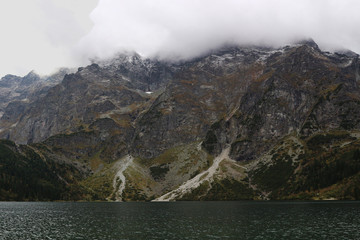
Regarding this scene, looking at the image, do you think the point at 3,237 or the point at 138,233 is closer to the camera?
the point at 3,237

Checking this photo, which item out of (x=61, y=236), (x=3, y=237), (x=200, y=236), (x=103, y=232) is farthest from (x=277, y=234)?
(x=3, y=237)

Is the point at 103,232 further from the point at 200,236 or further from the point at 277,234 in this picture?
the point at 277,234

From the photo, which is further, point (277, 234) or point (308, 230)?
point (308, 230)

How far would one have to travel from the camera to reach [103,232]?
8181cm

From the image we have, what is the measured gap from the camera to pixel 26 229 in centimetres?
8725

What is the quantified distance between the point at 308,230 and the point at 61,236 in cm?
6460

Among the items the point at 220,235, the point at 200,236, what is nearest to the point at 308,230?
the point at 220,235

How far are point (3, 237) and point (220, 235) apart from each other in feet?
175

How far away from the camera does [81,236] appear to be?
75375 mm

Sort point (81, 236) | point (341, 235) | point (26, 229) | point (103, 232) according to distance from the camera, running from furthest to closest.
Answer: point (26, 229) → point (103, 232) → point (81, 236) → point (341, 235)

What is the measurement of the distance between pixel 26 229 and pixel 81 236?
924 inches

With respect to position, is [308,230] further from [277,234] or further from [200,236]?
[200,236]

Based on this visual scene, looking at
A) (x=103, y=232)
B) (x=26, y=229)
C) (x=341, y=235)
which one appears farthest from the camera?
(x=26, y=229)

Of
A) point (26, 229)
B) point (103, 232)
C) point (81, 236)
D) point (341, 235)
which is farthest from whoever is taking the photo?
point (26, 229)
